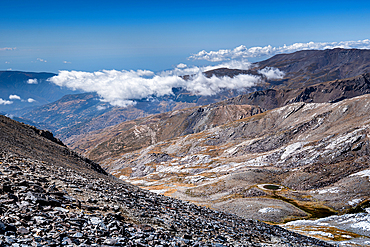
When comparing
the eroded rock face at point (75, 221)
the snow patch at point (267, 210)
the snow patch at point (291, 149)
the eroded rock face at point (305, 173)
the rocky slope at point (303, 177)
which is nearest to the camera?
the eroded rock face at point (75, 221)

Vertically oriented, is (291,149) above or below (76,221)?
below

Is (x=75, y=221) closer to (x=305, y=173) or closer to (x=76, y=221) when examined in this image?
(x=76, y=221)

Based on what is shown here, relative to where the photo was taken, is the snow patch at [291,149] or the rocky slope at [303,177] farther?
the snow patch at [291,149]

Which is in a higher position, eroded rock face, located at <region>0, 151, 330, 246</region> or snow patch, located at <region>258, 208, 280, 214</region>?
eroded rock face, located at <region>0, 151, 330, 246</region>

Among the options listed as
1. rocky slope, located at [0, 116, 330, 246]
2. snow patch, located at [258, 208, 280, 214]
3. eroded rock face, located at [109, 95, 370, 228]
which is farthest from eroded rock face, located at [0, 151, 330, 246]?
eroded rock face, located at [109, 95, 370, 228]

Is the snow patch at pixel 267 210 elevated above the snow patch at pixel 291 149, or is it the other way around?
the snow patch at pixel 291 149

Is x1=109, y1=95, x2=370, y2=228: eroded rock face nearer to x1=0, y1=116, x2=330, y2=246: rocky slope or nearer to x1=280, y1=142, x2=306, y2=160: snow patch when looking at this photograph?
x1=280, y1=142, x2=306, y2=160: snow patch

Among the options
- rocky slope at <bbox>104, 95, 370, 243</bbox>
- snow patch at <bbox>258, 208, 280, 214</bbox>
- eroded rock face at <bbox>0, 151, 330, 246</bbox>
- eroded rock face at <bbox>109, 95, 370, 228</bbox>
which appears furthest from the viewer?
eroded rock face at <bbox>109, 95, 370, 228</bbox>

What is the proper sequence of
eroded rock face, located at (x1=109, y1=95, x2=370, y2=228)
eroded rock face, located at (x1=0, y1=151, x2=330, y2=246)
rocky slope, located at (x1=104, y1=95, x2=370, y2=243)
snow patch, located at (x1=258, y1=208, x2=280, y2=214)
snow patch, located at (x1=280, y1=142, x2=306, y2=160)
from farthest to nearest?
snow patch, located at (x1=280, y1=142, x2=306, y2=160) < eroded rock face, located at (x1=109, y1=95, x2=370, y2=228) < rocky slope, located at (x1=104, y1=95, x2=370, y2=243) < snow patch, located at (x1=258, y1=208, x2=280, y2=214) < eroded rock face, located at (x1=0, y1=151, x2=330, y2=246)

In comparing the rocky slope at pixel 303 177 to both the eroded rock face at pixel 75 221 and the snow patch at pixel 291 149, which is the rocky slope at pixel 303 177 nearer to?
the snow patch at pixel 291 149

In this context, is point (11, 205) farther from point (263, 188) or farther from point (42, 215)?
point (263, 188)

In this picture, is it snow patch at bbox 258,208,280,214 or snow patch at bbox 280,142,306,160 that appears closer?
snow patch at bbox 258,208,280,214

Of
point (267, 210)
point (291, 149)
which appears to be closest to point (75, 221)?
point (267, 210)

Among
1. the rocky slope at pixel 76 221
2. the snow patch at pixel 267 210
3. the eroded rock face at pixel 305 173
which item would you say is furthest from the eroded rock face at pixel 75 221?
the eroded rock face at pixel 305 173
